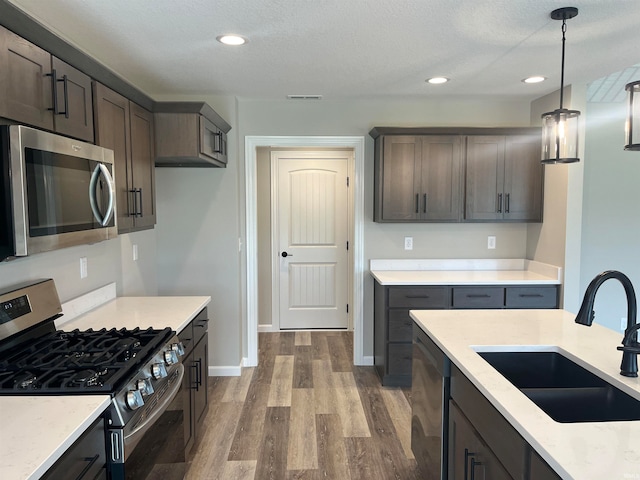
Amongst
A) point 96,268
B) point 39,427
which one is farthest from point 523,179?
point 39,427

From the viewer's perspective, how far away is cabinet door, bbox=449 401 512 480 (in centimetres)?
144

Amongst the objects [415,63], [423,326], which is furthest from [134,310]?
[415,63]

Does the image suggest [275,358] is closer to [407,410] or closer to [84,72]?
[407,410]

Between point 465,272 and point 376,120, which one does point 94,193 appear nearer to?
point 376,120

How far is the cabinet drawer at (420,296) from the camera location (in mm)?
3473

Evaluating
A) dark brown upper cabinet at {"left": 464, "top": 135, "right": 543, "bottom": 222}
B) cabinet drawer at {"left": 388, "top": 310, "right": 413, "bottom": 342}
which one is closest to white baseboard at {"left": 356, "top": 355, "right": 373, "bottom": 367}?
cabinet drawer at {"left": 388, "top": 310, "right": 413, "bottom": 342}

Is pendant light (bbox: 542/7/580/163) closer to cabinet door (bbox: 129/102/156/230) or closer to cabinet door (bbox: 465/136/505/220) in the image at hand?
cabinet door (bbox: 465/136/505/220)

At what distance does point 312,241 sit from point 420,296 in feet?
6.34

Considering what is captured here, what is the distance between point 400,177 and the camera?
3.69m

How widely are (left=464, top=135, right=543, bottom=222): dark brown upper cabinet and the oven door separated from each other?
2770 mm

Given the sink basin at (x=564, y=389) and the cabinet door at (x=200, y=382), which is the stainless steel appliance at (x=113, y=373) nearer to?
the cabinet door at (x=200, y=382)

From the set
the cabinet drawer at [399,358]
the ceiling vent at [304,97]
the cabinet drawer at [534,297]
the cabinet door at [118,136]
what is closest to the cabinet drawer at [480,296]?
the cabinet drawer at [534,297]

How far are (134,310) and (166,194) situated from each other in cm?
141

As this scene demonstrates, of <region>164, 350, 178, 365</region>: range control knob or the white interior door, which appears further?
the white interior door
